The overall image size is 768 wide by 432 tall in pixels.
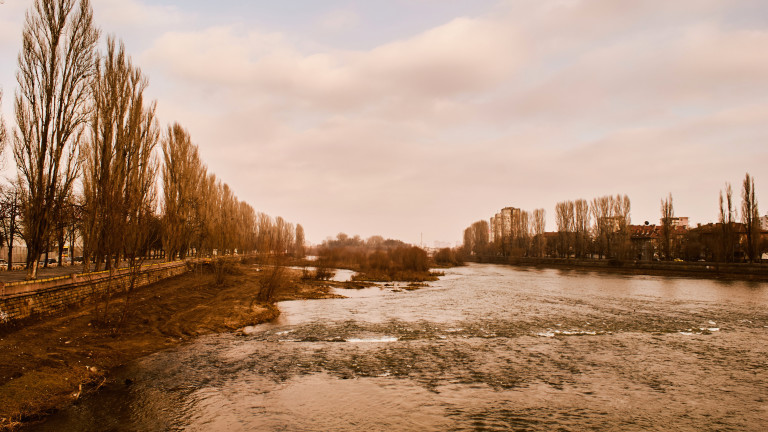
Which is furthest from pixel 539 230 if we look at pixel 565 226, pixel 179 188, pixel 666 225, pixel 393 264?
pixel 179 188

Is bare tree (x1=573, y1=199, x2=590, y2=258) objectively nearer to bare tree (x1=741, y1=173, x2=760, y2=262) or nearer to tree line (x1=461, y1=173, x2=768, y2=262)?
tree line (x1=461, y1=173, x2=768, y2=262)

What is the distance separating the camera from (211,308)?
58.5 feet

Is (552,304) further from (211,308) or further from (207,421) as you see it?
(207,421)

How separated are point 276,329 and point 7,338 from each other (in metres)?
7.14

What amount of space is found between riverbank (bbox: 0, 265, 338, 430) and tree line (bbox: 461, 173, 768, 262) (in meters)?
47.5

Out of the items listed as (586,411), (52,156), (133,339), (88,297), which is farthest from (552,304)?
(52,156)

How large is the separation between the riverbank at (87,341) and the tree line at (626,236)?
47504 millimetres

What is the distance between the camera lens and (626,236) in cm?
5700

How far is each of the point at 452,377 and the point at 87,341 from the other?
9.07 meters

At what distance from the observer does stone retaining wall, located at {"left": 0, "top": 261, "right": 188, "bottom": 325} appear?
1046 centimetres

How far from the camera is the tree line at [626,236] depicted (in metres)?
43.3

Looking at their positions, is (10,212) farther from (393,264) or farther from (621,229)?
(621,229)

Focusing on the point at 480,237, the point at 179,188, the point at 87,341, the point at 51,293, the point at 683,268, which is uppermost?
the point at 179,188

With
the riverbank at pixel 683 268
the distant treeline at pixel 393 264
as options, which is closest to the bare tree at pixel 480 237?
the riverbank at pixel 683 268
